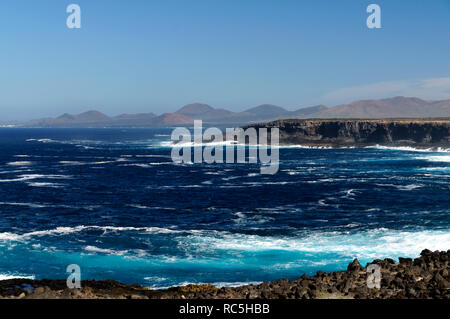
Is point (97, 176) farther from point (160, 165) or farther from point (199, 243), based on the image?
point (199, 243)

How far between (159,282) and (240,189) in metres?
41.9

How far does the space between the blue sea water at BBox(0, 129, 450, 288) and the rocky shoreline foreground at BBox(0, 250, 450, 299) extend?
385 cm

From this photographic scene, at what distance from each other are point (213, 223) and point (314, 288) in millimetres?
24224

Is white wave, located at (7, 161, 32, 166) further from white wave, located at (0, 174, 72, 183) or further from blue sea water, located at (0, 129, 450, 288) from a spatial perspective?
blue sea water, located at (0, 129, 450, 288)

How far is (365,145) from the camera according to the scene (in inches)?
7165

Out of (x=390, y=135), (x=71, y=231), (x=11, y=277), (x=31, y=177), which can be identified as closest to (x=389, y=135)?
(x=390, y=135)

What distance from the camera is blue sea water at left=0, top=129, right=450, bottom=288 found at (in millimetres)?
34219

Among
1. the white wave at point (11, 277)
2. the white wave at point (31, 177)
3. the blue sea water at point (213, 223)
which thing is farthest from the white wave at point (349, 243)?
the white wave at point (31, 177)

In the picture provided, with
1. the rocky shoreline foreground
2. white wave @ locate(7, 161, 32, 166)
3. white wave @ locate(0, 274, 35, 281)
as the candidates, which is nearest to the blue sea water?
white wave @ locate(0, 274, 35, 281)

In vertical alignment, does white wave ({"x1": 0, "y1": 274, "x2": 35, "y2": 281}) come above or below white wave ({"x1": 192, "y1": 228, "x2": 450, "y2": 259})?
below

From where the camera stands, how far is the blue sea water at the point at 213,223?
34219mm

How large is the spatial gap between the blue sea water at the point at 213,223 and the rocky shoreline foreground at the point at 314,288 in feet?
12.6

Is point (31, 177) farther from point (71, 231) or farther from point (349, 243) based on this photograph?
point (349, 243)

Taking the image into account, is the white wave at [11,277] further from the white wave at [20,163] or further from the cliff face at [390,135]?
the cliff face at [390,135]
